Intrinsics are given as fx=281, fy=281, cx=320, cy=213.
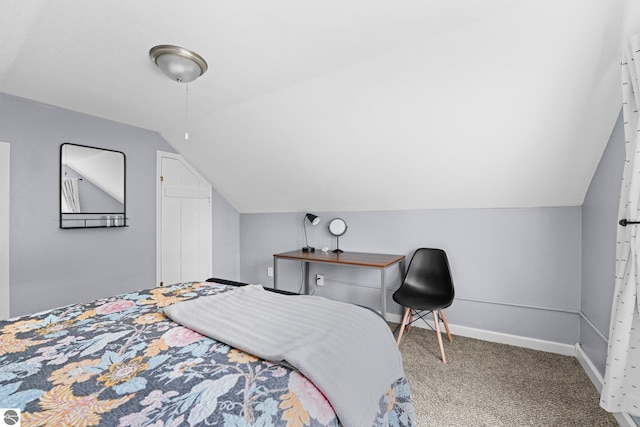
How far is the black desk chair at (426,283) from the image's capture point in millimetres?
2473

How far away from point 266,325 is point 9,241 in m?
2.62

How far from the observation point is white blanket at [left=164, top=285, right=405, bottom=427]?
2.96 ft

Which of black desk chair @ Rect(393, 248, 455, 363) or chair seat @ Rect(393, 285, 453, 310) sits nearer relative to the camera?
chair seat @ Rect(393, 285, 453, 310)

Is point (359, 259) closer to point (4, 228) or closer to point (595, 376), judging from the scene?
point (595, 376)

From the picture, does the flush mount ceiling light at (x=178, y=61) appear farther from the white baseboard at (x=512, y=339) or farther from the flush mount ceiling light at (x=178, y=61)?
the white baseboard at (x=512, y=339)

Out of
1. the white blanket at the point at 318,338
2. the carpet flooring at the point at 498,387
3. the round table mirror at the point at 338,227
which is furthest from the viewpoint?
the round table mirror at the point at 338,227

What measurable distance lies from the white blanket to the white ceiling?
1513 millimetres

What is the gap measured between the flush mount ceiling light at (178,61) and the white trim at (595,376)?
320 centimetres

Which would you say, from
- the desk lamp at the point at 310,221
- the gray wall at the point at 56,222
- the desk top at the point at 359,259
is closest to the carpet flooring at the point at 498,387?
the desk top at the point at 359,259

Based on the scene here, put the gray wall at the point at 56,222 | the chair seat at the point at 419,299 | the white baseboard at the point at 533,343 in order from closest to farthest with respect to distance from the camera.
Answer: the white baseboard at the point at 533,343 < the chair seat at the point at 419,299 < the gray wall at the point at 56,222

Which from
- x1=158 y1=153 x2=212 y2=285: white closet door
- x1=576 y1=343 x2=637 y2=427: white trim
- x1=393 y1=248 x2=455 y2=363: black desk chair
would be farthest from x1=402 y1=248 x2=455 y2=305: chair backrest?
x1=158 y1=153 x2=212 y2=285: white closet door

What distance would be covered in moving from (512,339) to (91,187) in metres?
4.23

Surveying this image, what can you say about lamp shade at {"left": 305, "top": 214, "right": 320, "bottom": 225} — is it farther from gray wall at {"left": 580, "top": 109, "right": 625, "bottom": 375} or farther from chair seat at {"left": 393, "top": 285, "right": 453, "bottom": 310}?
gray wall at {"left": 580, "top": 109, "right": 625, "bottom": 375}

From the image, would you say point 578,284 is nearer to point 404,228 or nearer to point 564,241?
point 564,241
